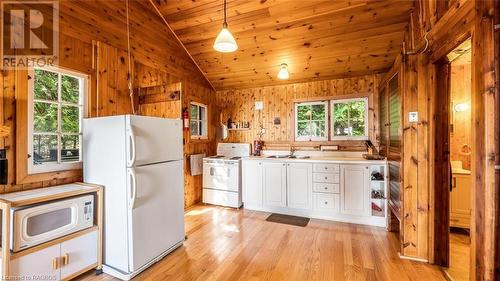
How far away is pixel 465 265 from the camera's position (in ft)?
7.46

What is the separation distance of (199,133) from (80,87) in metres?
2.23

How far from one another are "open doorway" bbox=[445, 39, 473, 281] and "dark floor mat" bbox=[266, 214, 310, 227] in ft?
5.53

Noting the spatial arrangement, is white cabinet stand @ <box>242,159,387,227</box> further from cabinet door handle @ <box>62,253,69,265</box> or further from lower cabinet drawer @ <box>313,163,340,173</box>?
cabinet door handle @ <box>62,253,69,265</box>

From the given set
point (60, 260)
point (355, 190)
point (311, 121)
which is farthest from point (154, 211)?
point (311, 121)

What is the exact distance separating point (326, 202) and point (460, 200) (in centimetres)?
174

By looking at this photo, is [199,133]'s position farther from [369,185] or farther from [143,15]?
[369,185]

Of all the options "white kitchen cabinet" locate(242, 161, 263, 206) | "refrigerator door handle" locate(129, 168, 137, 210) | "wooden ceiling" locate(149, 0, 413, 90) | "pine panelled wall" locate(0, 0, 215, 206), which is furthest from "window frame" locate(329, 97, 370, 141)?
"refrigerator door handle" locate(129, 168, 137, 210)

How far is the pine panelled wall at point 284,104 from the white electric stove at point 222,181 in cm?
87

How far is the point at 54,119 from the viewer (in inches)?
94.9

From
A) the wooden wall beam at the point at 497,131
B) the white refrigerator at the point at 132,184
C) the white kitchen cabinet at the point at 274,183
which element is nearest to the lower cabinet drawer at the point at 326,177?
the white kitchen cabinet at the point at 274,183

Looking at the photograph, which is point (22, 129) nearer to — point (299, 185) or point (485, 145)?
point (299, 185)

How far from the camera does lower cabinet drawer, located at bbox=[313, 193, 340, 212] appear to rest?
135 inches

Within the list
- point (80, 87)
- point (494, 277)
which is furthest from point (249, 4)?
point (494, 277)

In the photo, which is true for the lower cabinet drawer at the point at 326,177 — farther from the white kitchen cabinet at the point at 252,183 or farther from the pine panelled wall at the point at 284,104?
the white kitchen cabinet at the point at 252,183
